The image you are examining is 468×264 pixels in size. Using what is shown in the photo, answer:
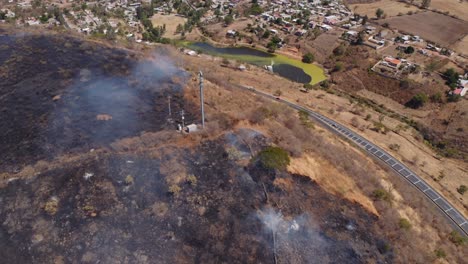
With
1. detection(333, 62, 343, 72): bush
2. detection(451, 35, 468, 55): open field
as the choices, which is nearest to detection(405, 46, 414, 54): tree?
detection(451, 35, 468, 55): open field

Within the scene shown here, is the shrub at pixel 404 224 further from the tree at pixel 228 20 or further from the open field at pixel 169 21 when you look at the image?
the tree at pixel 228 20

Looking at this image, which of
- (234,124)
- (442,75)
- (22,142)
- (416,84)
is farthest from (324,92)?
(22,142)

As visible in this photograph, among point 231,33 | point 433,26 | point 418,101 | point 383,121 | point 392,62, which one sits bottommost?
point 383,121

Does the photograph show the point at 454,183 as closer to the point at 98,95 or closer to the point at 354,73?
the point at 354,73

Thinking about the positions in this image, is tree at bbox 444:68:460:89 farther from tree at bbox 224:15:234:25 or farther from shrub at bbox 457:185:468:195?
tree at bbox 224:15:234:25

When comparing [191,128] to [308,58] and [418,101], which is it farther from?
[308,58]

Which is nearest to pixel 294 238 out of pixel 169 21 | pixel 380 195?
pixel 380 195
